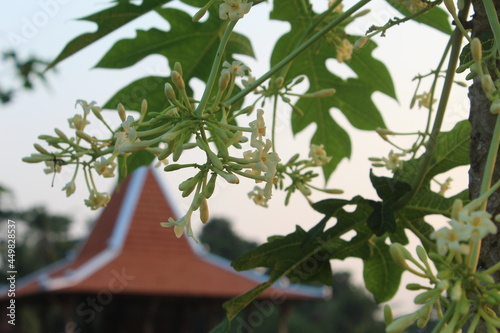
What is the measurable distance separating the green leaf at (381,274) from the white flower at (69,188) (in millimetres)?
529

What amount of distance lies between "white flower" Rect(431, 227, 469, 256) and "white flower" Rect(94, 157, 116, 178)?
1.55 feet

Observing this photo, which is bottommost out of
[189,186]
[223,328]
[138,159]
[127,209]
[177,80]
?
[127,209]

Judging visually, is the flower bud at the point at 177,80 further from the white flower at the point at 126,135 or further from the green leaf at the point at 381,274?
the green leaf at the point at 381,274

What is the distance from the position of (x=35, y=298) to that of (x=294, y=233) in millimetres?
13318

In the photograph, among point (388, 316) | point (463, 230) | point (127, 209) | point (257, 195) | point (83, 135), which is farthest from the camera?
point (127, 209)

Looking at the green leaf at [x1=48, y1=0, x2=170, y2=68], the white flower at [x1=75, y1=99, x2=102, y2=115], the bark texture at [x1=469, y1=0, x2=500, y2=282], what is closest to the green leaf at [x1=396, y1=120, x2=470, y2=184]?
the bark texture at [x1=469, y1=0, x2=500, y2=282]

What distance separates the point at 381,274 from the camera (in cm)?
120

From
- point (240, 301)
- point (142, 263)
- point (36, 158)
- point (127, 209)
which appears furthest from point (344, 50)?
point (127, 209)

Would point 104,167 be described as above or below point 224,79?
below

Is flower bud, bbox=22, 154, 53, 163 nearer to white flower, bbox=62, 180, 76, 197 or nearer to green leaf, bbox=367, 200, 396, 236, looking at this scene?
white flower, bbox=62, 180, 76, 197

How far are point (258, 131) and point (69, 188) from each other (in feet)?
1.12

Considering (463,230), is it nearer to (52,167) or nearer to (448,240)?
(448,240)

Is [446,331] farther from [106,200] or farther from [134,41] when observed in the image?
[134,41]

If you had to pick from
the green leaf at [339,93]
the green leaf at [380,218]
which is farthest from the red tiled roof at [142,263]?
the green leaf at [380,218]
